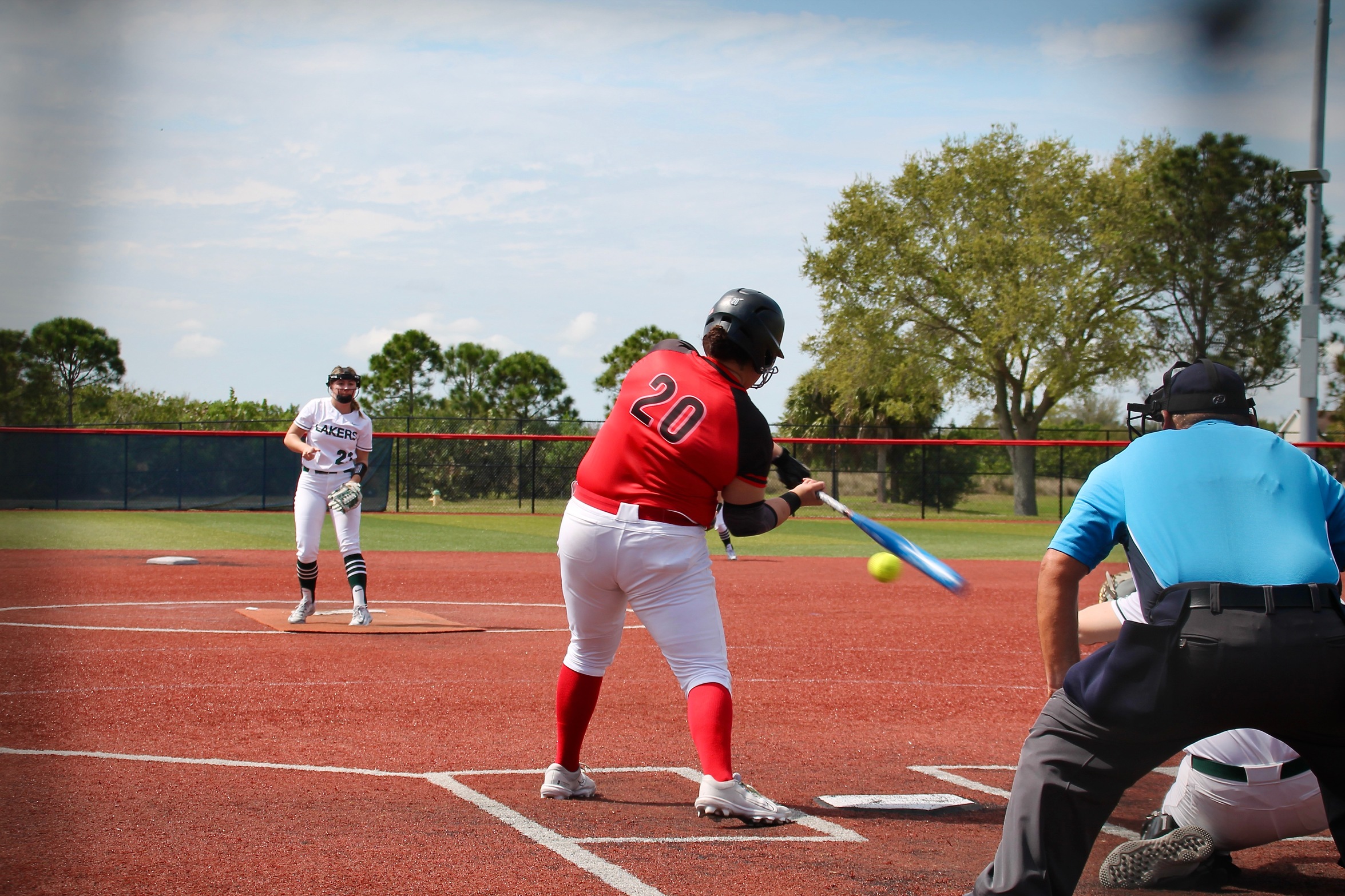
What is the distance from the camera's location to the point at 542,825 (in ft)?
13.9

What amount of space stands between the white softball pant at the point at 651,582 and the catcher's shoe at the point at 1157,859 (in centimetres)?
148

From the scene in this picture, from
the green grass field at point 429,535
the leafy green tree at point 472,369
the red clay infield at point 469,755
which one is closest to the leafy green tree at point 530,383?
the leafy green tree at point 472,369

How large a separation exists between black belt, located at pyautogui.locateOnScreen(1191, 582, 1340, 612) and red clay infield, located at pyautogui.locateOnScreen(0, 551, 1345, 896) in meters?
1.40

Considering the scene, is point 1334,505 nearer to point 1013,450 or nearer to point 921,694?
point 921,694

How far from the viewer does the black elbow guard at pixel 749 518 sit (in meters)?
4.46

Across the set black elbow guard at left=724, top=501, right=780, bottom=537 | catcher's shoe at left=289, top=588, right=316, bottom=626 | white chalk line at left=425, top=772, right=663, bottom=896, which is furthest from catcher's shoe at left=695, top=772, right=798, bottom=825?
catcher's shoe at left=289, top=588, right=316, bottom=626

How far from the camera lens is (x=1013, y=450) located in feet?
113

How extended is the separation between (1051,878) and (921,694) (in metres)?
4.59

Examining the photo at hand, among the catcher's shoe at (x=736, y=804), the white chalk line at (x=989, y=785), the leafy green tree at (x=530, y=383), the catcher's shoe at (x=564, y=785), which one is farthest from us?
the leafy green tree at (x=530, y=383)

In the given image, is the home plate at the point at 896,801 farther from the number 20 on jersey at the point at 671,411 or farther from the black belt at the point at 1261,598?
the black belt at the point at 1261,598

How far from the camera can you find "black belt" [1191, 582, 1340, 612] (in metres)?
2.79

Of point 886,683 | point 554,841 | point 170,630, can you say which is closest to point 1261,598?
point 554,841

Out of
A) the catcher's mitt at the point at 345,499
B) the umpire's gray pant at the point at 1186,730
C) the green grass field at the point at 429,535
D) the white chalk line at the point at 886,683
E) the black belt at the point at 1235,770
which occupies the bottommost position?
the green grass field at the point at 429,535

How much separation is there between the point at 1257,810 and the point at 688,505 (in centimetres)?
223
